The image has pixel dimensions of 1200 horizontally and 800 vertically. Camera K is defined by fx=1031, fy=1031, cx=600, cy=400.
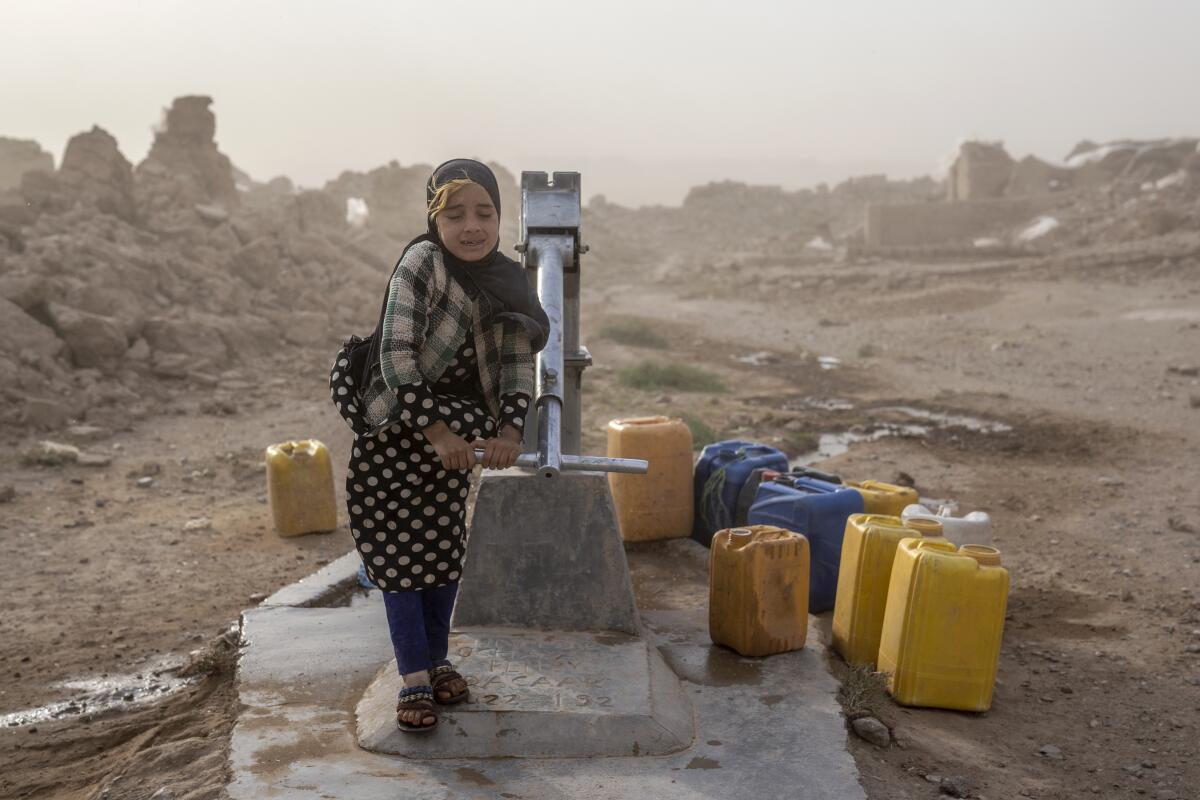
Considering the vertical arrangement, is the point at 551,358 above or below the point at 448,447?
above

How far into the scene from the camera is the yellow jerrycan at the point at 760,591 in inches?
139

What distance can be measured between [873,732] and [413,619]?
1.42 metres

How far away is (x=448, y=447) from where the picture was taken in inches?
101

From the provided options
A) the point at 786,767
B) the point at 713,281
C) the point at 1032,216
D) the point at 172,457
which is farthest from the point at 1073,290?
the point at 786,767

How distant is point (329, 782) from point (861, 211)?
48.1m

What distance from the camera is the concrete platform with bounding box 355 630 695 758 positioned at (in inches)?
109

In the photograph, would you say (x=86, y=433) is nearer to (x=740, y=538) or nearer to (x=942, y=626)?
(x=740, y=538)

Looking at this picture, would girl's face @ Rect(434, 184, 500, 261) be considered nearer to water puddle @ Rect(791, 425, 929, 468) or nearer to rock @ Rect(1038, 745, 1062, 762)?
rock @ Rect(1038, 745, 1062, 762)

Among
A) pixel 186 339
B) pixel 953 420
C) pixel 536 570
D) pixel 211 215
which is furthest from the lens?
pixel 211 215

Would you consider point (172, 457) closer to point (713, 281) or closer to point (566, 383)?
point (566, 383)

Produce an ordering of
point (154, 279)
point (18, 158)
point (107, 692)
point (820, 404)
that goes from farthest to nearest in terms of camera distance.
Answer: point (18, 158), point (154, 279), point (820, 404), point (107, 692)

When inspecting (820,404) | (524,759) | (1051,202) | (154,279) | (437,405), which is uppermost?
(1051,202)

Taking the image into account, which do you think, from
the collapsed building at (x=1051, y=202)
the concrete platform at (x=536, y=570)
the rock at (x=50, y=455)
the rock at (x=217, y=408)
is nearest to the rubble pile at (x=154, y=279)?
the rock at (x=217, y=408)

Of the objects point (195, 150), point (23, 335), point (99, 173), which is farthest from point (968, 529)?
point (195, 150)
